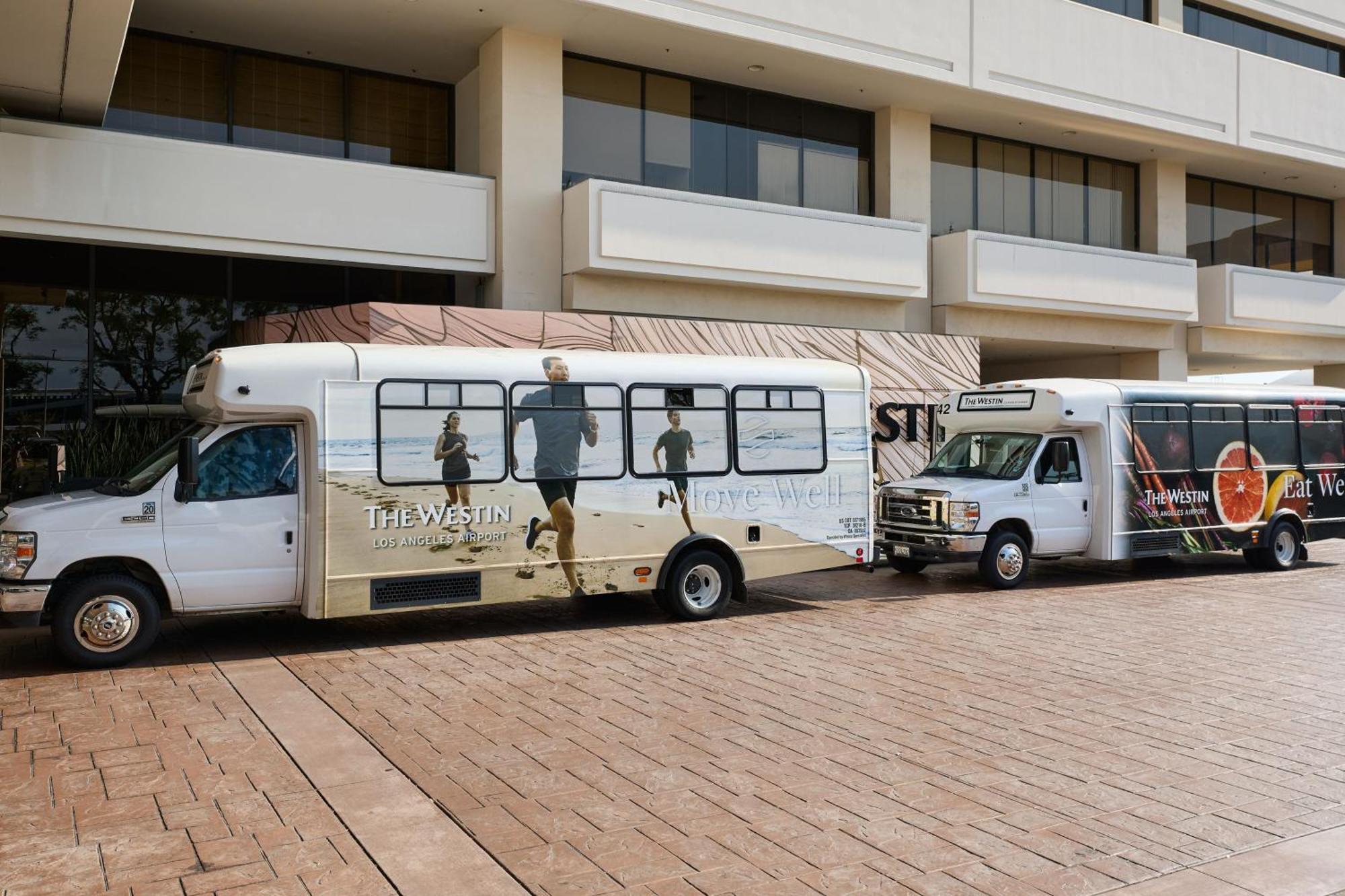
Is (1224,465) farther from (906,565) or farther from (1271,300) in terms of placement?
(1271,300)

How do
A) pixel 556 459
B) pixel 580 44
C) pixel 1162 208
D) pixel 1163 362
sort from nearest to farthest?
1. pixel 556 459
2. pixel 580 44
3. pixel 1162 208
4. pixel 1163 362

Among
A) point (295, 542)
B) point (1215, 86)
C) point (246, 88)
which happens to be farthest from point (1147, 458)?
point (246, 88)

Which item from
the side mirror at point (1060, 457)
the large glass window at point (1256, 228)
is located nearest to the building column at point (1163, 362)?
the large glass window at point (1256, 228)

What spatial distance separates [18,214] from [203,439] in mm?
7313

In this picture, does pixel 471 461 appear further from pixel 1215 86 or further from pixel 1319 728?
pixel 1215 86

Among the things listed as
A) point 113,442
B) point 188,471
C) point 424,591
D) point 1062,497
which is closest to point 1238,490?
point 1062,497

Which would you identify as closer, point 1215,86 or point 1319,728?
point 1319,728

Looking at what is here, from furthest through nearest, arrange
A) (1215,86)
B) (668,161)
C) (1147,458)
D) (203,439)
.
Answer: (1215,86) → (668,161) → (1147,458) → (203,439)

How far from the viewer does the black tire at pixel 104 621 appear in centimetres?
934

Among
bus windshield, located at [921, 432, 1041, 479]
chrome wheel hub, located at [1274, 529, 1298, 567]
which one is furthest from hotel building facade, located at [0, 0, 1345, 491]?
chrome wheel hub, located at [1274, 529, 1298, 567]

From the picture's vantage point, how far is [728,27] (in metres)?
18.7

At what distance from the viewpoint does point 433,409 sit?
1092 centimetres

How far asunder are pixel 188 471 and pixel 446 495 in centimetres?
233

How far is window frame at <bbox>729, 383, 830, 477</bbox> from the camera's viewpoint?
41.3 ft
